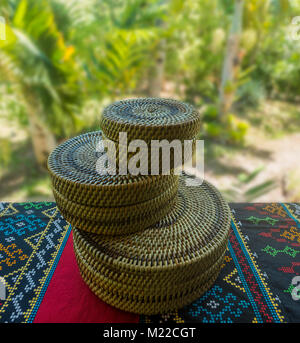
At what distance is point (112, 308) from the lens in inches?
51.2

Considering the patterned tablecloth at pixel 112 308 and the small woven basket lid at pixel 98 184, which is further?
the patterned tablecloth at pixel 112 308

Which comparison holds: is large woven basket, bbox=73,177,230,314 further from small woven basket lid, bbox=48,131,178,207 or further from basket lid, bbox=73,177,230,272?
small woven basket lid, bbox=48,131,178,207

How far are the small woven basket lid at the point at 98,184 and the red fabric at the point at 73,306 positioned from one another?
0.52m

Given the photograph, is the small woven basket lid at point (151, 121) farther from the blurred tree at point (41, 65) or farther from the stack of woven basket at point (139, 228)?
the blurred tree at point (41, 65)

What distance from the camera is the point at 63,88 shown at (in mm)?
2820

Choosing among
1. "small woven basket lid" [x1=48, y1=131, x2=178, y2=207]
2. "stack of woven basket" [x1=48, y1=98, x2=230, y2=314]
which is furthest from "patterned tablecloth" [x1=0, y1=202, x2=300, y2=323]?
"small woven basket lid" [x1=48, y1=131, x2=178, y2=207]

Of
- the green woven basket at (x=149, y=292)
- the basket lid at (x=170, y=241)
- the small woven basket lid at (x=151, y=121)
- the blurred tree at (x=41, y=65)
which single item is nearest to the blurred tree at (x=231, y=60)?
the blurred tree at (x=41, y=65)

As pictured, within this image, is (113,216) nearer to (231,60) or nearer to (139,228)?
(139,228)

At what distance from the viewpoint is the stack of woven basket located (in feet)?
3.71

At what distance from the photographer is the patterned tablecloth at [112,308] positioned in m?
1.28

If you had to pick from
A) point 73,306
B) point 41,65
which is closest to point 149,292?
point 73,306
